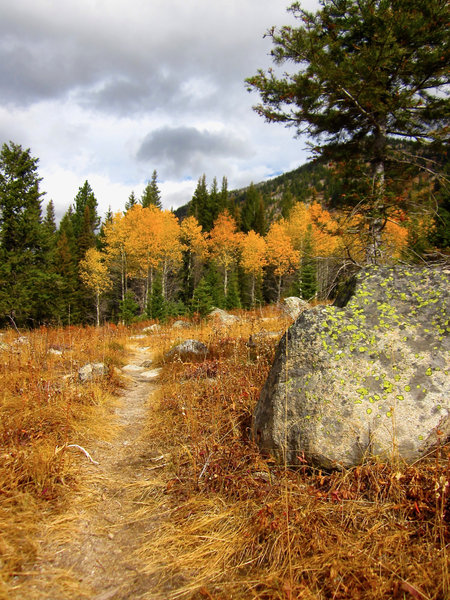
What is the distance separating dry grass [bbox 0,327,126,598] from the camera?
1.82 meters

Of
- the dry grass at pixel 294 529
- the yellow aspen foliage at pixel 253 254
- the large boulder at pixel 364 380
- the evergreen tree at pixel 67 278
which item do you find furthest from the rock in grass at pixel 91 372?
the yellow aspen foliage at pixel 253 254

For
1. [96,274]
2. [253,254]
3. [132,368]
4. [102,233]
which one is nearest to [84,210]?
[102,233]

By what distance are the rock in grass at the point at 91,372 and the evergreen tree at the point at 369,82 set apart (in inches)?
226

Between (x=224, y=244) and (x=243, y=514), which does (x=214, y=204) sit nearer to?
(x=224, y=244)

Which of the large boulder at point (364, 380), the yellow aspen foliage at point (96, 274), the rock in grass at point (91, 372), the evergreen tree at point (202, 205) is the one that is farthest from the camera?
the evergreen tree at point (202, 205)

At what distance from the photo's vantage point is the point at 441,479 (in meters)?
1.77

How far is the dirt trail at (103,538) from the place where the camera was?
1588 millimetres

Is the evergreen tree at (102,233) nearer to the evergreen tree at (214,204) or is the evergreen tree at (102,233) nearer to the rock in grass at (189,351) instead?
the evergreen tree at (214,204)

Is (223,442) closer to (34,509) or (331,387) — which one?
(331,387)

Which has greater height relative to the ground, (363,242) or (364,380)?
(363,242)

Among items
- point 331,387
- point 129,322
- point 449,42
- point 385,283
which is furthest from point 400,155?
point 129,322

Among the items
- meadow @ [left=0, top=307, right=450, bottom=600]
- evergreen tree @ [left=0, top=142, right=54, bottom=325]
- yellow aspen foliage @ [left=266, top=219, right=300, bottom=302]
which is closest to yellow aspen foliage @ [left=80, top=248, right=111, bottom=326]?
evergreen tree @ [left=0, top=142, right=54, bottom=325]

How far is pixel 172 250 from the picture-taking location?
1272 inches

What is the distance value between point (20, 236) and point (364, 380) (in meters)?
23.9
